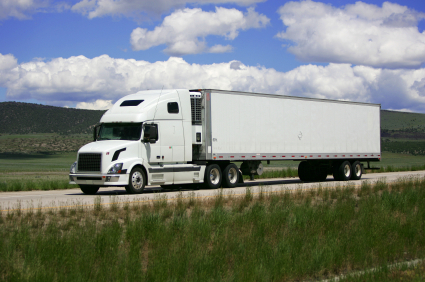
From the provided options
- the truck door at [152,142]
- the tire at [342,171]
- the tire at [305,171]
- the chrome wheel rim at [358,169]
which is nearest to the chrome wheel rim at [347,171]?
the tire at [342,171]

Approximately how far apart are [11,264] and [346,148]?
936 inches

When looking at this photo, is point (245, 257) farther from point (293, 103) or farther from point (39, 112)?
point (39, 112)

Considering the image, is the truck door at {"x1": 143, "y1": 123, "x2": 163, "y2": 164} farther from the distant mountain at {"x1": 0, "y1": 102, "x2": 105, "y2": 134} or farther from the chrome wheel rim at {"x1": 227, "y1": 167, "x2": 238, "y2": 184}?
the distant mountain at {"x1": 0, "y1": 102, "x2": 105, "y2": 134}

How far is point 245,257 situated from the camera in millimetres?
8992

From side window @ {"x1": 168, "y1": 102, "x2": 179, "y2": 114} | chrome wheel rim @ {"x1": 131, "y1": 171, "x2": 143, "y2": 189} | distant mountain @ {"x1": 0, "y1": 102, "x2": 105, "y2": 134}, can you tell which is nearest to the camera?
chrome wheel rim @ {"x1": 131, "y1": 171, "x2": 143, "y2": 189}

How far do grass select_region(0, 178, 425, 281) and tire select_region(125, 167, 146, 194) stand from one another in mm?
6098

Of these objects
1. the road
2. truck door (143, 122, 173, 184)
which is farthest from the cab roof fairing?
the road

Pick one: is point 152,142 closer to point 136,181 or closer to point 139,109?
point 139,109

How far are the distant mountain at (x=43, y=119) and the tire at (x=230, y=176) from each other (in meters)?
143

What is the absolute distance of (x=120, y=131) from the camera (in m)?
20.9

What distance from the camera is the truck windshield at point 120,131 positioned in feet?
67.7

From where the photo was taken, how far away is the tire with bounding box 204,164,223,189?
22.6 meters

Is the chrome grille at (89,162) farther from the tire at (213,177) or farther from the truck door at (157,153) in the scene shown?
the tire at (213,177)

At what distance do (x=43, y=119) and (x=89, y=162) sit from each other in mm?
155869
